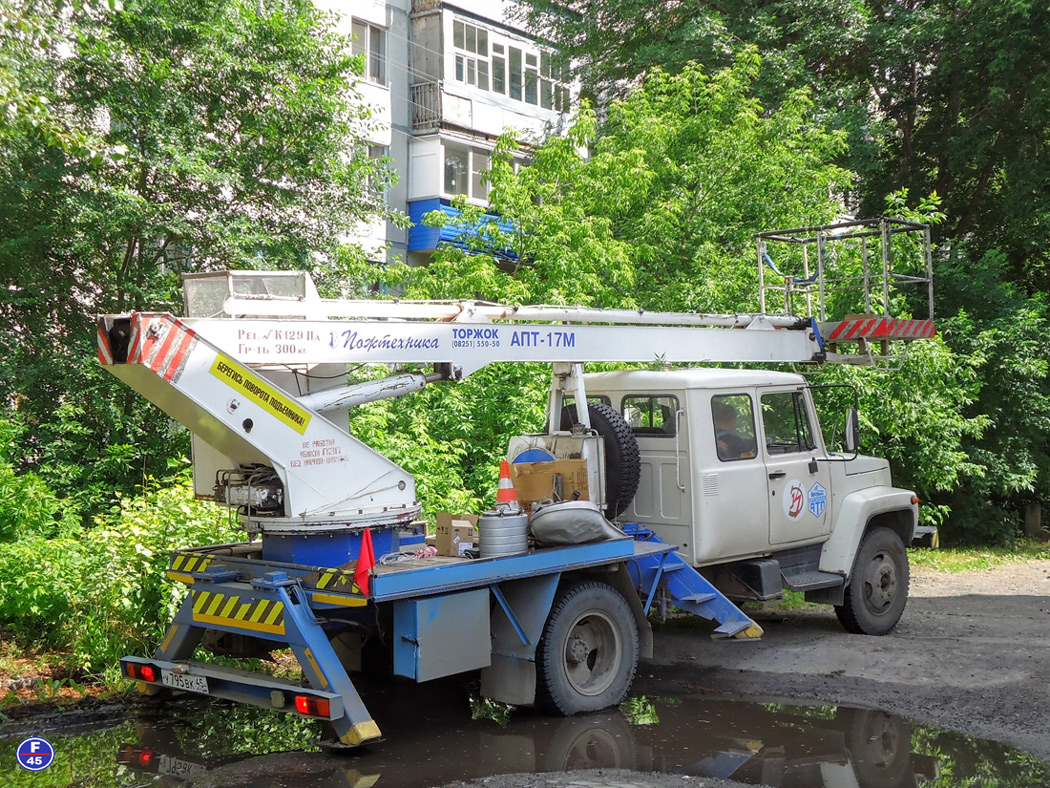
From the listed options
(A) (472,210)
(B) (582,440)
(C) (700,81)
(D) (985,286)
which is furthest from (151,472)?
(D) (985,286)

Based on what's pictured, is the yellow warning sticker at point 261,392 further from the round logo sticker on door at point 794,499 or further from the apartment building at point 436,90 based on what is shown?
the apartment building at point 436,90

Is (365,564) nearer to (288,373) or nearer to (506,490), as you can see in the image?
(506,490)

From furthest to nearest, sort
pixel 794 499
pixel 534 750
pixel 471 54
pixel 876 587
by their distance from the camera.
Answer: pixel 471 54 → pixel 876 587 → pixel 794 499 → pixel 534 750

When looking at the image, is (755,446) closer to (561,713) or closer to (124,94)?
A: (561,713)

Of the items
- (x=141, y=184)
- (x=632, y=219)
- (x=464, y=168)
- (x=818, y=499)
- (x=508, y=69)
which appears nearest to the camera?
(x=818, y=499)

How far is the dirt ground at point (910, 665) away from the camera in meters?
7.39

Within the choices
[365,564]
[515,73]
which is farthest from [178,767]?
[515,73]

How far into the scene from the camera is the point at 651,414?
876 cm

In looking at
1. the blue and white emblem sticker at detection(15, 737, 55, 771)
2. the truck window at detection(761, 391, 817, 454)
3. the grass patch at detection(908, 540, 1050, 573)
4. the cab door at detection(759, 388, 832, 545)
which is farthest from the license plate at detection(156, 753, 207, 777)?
the grass patch at detection(908, 540, 1050, 573)

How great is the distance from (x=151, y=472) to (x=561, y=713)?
7.59 m

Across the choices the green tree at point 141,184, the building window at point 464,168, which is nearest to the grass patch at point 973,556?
the green tree at point 141,184

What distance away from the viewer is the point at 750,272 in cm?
1409

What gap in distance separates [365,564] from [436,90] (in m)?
19.0

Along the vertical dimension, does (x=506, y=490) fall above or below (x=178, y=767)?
above
